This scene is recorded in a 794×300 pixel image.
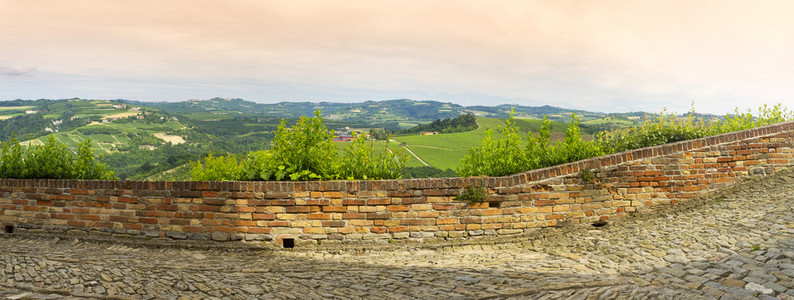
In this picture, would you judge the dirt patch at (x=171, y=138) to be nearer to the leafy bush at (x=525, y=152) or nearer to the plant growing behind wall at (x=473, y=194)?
the leafy bush at (x=525, y=152)

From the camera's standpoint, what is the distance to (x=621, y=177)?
22.8 ft

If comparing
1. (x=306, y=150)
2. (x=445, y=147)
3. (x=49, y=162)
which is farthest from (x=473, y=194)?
(x=445, y=147)

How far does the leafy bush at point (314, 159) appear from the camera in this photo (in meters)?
6.59

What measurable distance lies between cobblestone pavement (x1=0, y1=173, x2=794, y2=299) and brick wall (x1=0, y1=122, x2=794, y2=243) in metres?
0.27

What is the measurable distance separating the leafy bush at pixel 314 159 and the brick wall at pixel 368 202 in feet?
1.27

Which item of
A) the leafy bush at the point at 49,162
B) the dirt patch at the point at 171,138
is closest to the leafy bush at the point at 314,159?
the leafy bush at the point at 49,162

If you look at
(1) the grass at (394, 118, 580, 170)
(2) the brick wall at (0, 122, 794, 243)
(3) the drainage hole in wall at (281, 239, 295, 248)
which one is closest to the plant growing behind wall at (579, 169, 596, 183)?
(2) the brick wall at (0, 122, 794, 243)

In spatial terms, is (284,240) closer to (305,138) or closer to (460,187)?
(305,138)

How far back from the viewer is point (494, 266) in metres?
5.20

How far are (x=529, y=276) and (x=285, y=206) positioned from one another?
3.56m

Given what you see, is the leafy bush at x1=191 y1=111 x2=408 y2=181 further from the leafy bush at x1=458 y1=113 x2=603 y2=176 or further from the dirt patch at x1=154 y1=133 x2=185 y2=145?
the dirt patch at x1=154 y1=133 x2=185 y2=145

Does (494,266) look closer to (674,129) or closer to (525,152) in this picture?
(525,152)

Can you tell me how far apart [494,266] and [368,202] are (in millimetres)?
2061

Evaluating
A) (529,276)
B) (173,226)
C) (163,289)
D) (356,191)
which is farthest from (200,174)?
(529,276)
